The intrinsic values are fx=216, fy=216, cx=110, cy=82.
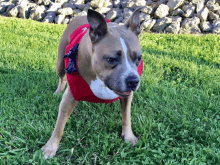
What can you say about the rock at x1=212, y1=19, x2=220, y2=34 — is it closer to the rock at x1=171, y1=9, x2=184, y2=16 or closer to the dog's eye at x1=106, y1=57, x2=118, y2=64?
the rock at x1=171, y1=9, x2=184, y2=16

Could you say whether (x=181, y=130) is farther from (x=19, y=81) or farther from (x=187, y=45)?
(x=187, y=45)

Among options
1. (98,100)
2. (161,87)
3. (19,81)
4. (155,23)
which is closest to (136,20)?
(98,100)

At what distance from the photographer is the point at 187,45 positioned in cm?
500

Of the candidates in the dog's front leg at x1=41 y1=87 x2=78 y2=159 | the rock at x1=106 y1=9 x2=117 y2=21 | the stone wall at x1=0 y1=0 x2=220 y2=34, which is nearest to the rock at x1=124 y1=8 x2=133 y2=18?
the stone wall at x1=0 y1=0 x2=220 y2=34

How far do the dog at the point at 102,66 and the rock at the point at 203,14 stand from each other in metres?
5.40

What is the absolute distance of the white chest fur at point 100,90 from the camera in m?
1.96

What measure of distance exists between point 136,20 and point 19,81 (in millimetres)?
2179

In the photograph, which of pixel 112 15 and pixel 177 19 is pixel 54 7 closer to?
pixel 112 15

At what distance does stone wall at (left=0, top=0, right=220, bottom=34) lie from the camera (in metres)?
6.54

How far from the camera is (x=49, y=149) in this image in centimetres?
211

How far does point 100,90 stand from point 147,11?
580 cm

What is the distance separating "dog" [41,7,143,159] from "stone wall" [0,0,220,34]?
488 centimetres

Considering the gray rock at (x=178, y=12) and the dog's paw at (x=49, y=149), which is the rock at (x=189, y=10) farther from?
the dog's paw at (x=49, y=149)

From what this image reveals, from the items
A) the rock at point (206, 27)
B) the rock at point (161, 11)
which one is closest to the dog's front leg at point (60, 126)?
the rock at point (206, 27)
